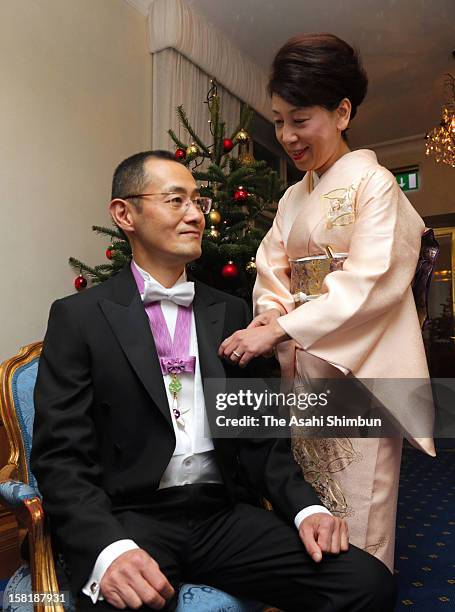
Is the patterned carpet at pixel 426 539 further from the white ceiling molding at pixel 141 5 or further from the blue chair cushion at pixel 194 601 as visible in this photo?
the white ceiling molding at pixel 141 5

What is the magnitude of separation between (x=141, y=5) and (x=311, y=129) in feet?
12.0

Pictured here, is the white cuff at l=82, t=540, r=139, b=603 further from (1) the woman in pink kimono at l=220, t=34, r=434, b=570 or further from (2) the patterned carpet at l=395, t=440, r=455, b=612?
(2) the patterned carpet at l=395, t=440, r=455, b=612

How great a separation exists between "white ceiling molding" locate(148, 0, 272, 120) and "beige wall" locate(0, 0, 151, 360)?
0.80 ft

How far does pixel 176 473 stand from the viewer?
1.41 metres

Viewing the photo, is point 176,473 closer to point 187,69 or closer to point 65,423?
point 65,423

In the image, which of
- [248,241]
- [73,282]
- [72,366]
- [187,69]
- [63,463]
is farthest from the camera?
[187,69]

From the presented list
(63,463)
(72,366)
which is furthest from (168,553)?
(72,366)

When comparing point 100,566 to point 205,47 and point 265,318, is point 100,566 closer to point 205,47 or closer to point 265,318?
point 265,318

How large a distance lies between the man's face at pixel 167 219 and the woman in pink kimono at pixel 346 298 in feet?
0.96

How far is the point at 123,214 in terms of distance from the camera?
1.66m

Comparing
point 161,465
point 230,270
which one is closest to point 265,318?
point 161,465

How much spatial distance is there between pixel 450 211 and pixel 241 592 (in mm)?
7404

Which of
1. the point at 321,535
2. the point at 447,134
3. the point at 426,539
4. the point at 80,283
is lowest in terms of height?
the point at 426,539

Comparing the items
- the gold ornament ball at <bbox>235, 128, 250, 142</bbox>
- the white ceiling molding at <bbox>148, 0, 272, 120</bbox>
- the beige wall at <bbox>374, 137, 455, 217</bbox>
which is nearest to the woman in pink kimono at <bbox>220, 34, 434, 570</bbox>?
the gold ornament ball at <bbox>235, 128, 250, 142</bbox>
